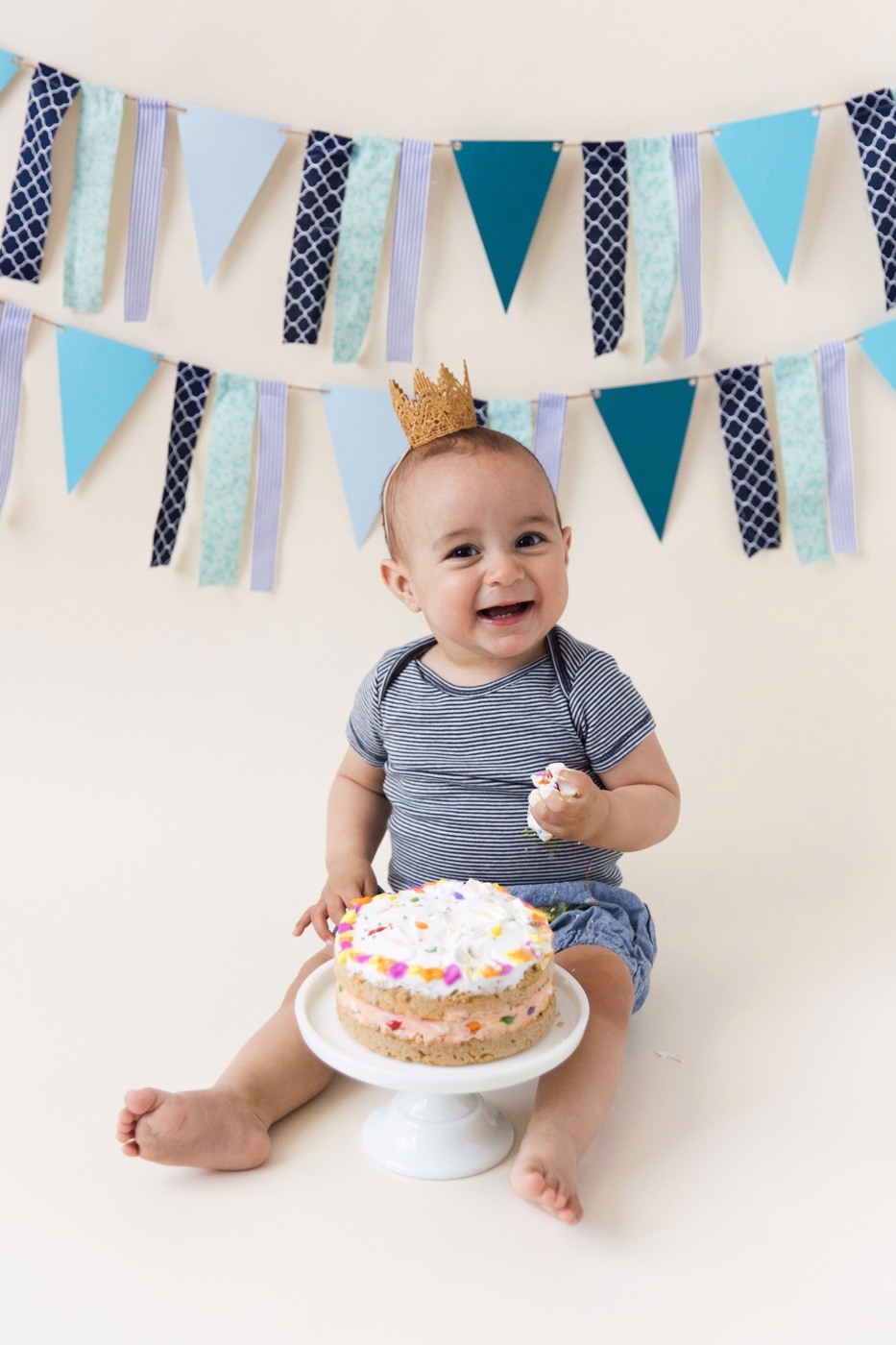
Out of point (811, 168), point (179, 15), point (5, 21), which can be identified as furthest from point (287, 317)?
point (811, 168)

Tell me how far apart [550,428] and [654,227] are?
376mm

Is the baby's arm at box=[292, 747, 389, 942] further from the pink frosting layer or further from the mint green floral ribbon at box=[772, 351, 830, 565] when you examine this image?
the mint green floral ribbon at box=[772, 351, 830, 565]

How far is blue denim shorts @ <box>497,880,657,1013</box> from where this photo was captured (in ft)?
4.95

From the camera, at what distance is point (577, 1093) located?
4.19 ft

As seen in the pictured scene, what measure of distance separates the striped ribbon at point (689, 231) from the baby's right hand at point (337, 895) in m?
1.10

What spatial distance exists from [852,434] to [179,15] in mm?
1354

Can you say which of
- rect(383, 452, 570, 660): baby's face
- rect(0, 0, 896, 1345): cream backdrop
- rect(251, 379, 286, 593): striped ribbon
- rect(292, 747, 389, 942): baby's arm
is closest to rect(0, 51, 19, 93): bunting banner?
rect(0, 0, 896, 1345): cream backdrop

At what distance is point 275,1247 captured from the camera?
44.8 inches

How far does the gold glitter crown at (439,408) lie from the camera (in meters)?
1.59

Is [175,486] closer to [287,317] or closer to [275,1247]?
[287,317]

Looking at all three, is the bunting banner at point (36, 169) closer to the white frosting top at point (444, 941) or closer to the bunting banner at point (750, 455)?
the bunting banner at point (750, 455)

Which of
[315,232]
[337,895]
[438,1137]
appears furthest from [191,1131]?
[315,232]

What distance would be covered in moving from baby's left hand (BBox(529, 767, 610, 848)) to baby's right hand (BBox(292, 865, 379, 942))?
349 millimetres

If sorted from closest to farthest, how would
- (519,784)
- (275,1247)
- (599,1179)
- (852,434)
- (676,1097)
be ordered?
(275,1247) < (599,1179) < (676,1097) < (519,784) < (852,434)
